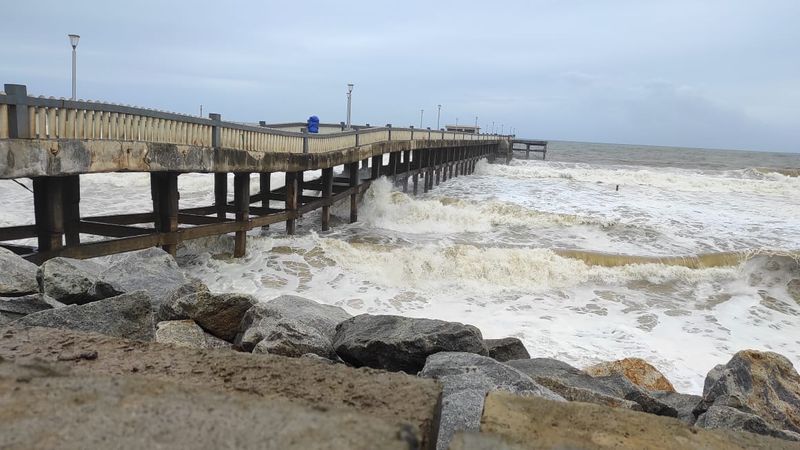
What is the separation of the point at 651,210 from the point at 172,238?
73.1 ft

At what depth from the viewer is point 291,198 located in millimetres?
14117

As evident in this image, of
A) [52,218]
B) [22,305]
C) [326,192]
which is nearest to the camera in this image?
[22,305]

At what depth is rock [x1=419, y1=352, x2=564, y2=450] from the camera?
10.3 ft

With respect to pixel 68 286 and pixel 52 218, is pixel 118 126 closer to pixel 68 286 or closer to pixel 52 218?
pixel 52 218

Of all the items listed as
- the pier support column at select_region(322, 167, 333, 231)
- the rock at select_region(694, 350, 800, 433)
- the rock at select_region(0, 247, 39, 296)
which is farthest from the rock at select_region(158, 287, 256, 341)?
the pier support column at select_region(322, 167, 333, 231)

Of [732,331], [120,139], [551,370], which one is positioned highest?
[120,139]

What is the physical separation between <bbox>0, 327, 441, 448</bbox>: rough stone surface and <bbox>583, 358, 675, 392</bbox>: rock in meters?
4.29

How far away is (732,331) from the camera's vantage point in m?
9.71

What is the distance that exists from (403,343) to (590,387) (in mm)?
1726

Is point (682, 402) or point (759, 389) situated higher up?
point (759, 389)

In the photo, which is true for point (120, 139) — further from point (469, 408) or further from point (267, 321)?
point (469, 408)

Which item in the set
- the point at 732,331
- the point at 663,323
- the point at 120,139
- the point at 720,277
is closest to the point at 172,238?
the point at 120,139

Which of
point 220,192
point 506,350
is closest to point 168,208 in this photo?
point 220,192

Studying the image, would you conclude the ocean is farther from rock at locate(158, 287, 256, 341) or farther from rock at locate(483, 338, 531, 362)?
rock at locate(158, 287, 256, 341)
